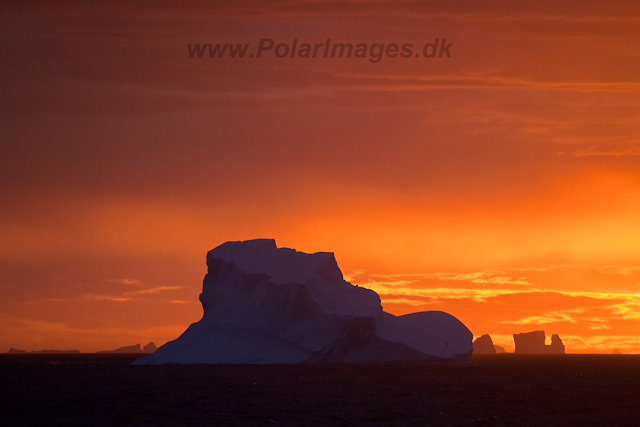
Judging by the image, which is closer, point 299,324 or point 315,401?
point 315,401

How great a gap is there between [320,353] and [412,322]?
31.8ft

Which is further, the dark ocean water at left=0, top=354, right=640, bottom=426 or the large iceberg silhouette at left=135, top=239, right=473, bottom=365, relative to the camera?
the large iceberg silhouette at left=135, top=239, right=473, bottom=365

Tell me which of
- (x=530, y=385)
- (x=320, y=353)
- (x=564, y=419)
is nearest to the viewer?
(x=564, y=419)

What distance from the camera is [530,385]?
5400cm

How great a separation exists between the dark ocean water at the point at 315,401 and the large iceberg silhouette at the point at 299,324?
3.24 meters

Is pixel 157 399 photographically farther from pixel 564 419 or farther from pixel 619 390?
pixel 619 390

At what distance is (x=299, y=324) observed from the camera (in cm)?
6084

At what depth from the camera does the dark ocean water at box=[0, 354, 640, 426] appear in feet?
107

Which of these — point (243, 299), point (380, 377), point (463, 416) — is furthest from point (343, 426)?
point (243, 299)

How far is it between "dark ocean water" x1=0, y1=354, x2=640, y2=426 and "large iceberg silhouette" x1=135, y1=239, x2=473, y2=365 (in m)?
3.24

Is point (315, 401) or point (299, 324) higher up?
point (299, 324)

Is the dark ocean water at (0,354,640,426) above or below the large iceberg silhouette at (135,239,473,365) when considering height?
below

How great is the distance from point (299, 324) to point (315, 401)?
21.3 m

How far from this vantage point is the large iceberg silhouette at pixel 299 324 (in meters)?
60.3
